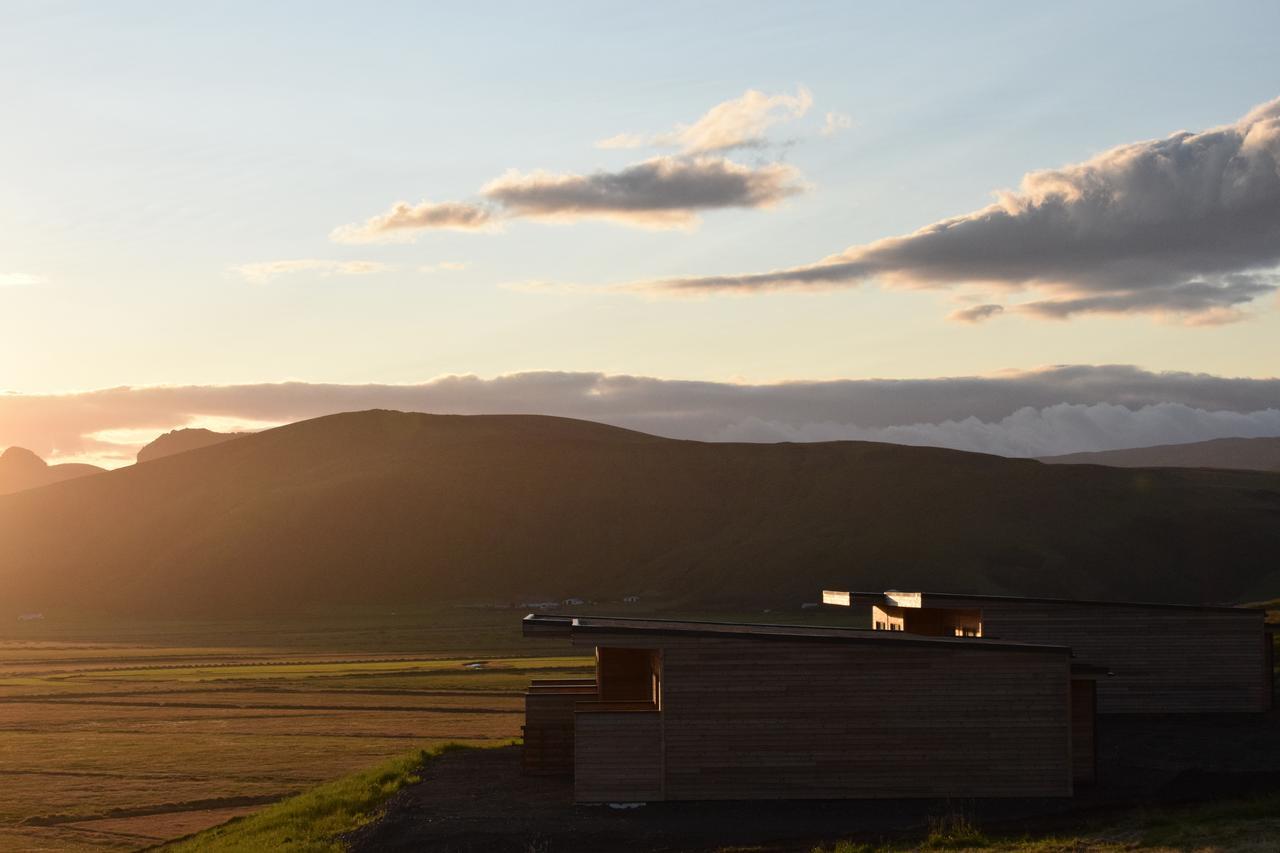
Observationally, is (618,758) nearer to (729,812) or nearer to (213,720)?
(729,812)

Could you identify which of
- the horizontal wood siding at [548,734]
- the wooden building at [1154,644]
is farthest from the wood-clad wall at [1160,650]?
the horizontal wood siding at [548,734]

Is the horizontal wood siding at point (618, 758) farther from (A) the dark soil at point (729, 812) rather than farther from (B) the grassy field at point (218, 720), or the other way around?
(B) the grassy field at point (218, 720)

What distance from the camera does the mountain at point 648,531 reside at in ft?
422

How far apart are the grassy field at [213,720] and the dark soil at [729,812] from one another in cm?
632

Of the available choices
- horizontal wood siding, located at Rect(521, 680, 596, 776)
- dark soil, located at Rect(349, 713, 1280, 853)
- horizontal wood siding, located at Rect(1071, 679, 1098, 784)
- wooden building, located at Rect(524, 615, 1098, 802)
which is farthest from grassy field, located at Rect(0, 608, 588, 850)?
horizontal wood siding, located at Rect(1071, 679, 1098, 784)

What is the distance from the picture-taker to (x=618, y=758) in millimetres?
26328

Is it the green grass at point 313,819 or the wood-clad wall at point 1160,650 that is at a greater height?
the wood-clad wall at point 1160,650

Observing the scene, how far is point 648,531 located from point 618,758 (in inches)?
5269

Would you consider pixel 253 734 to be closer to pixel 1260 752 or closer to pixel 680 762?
pixel 680 762

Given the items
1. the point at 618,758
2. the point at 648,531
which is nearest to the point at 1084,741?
the point at 618,758

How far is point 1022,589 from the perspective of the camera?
120 m

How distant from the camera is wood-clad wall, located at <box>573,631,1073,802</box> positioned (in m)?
26.2

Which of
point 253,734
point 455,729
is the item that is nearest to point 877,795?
point 455,729

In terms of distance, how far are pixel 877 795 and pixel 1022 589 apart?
9916cm
